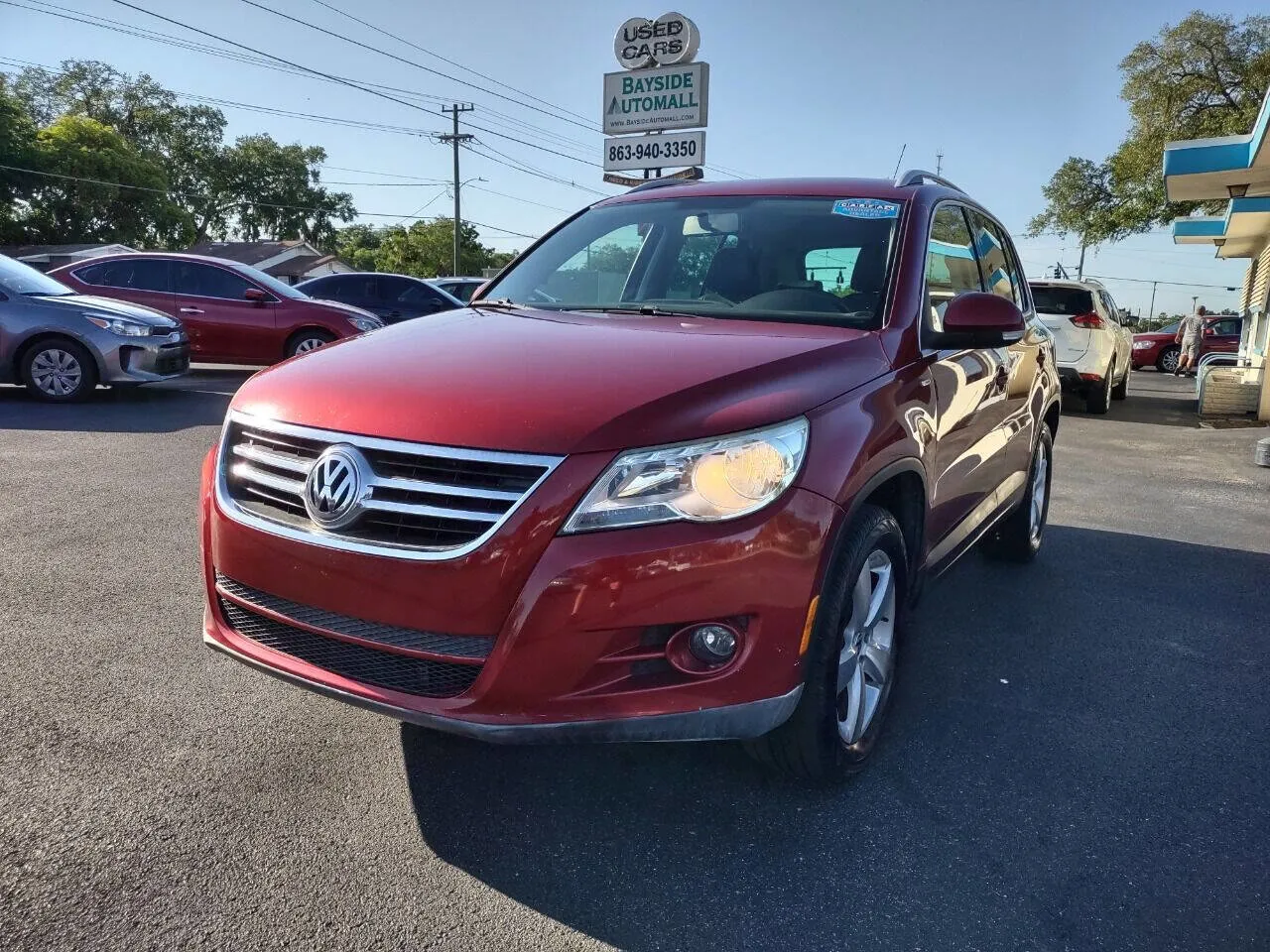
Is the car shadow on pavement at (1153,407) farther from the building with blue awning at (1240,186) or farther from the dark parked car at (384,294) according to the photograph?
the dark parked car at (384,294)

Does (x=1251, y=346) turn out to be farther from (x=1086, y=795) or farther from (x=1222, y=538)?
(x=1086, y=795)

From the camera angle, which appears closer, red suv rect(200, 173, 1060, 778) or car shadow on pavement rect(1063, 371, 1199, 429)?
red suv rect(200, 173, 1060, 778)

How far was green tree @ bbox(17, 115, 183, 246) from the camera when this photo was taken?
48.4 metres

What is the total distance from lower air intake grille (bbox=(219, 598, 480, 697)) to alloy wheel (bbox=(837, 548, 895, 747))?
39.8 inches

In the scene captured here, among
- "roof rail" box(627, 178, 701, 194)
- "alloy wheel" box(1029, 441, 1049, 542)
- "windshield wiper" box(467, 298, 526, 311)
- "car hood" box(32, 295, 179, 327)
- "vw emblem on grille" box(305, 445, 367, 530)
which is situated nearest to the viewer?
"vw emblem on grille" box(305, 445, 367, 530)

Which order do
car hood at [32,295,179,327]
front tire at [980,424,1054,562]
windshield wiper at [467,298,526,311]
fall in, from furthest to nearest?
car hood at [32,295,179,327] < front tire at [980,424,1054,562] < windshield wiper at [467,298,526,311]

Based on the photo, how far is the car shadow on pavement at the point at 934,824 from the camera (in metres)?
2.12

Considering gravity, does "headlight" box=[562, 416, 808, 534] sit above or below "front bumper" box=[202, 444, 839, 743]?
above

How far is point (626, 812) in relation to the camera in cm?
252

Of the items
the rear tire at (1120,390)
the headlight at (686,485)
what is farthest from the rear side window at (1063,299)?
the headlight at (686,485)

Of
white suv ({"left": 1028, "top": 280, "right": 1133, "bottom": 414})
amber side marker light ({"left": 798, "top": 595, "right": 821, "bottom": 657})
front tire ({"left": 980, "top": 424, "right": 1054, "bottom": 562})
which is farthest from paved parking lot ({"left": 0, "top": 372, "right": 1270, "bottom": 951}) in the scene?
white suv ({"left": 1028, "top": 280, "right": 1133, "bottom": 414})

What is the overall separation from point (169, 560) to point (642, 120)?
10.3 meters

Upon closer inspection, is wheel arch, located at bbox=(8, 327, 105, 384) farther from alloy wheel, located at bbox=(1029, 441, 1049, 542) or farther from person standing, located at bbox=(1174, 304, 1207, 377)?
person standing, located at bbox=(1174, 304, 1207, 377)

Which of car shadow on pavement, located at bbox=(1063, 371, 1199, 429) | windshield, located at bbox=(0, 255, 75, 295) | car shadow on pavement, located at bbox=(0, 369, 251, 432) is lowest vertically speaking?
car shadow on pavement, located at bbox=(1063, 371, 1199, 429)
